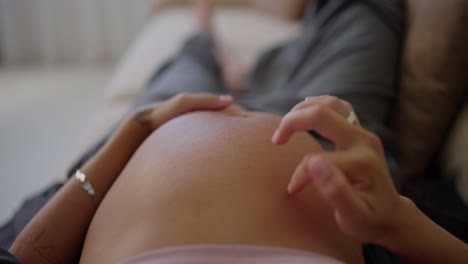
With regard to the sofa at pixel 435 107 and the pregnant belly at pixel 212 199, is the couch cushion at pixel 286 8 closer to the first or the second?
the sofa at pixel 435 107

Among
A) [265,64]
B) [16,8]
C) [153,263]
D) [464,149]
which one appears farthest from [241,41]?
[16,8]

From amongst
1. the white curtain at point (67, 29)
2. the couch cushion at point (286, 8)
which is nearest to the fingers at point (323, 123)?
the couch cushion at point (286, 8)

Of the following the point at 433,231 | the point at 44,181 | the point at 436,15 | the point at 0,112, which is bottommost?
the point at 44,181

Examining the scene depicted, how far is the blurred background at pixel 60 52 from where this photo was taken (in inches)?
86.9

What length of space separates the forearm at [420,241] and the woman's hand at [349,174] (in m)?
0.02

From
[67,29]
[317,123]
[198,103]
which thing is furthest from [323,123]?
[67,29]

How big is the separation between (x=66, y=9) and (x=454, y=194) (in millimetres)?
2371

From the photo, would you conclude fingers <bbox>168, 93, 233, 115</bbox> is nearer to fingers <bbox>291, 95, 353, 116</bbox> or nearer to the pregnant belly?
the pregnant belly

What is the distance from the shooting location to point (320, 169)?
1.32ft

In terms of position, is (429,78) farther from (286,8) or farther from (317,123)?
(286,8)

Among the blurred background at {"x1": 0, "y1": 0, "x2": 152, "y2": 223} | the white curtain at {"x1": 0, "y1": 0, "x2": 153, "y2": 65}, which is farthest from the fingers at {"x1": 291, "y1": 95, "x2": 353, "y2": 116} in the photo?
the white curtain at {"x1": 0, "y1": 0, "x2": 153, "y2": 65}

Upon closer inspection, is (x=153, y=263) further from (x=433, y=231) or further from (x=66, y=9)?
(x=66, y=9)

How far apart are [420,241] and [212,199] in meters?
0.23

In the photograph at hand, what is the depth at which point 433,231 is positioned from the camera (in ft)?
1.65
